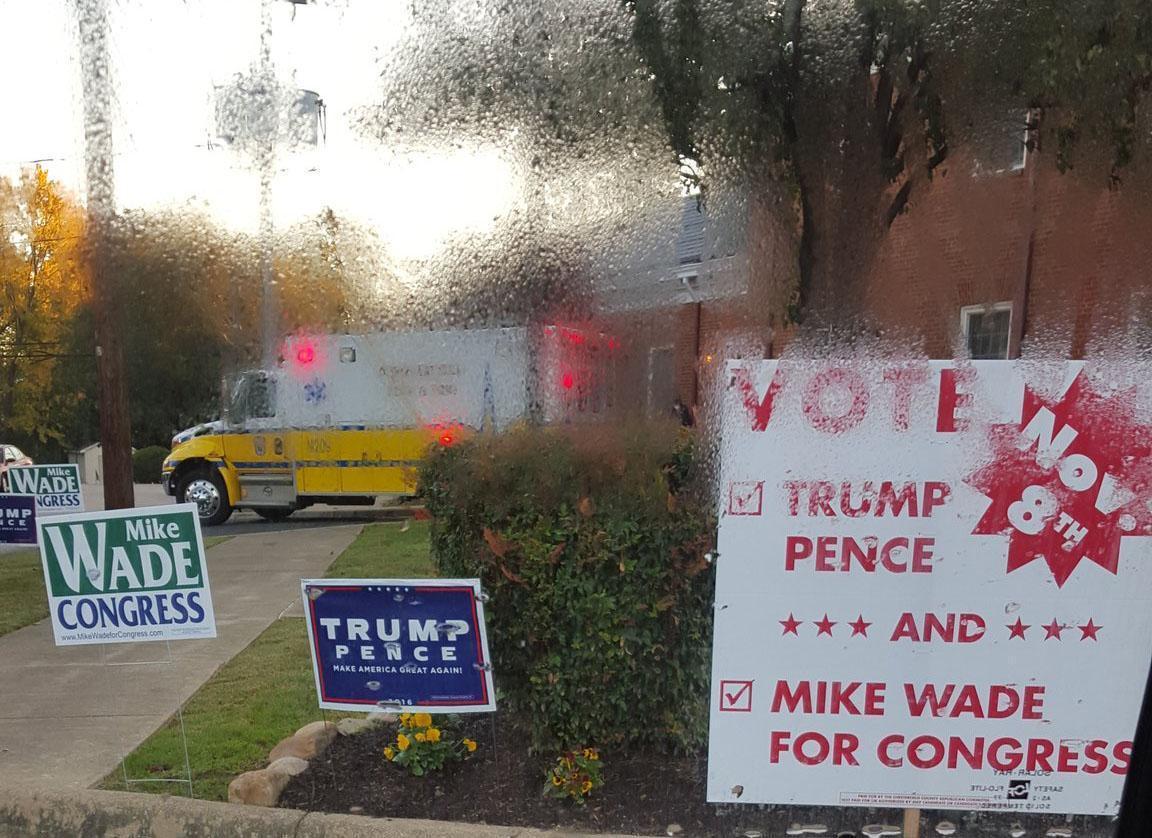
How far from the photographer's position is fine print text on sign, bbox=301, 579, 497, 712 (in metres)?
3.56

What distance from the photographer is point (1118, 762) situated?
312cm

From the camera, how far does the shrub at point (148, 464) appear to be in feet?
75.8

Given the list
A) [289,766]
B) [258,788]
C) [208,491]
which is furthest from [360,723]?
[208,491]

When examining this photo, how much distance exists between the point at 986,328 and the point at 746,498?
1.34 m

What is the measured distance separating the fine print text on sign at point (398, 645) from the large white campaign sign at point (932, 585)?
A: 3.17 ft

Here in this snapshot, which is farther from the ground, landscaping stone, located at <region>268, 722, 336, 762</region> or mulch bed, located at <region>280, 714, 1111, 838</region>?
mulch bed, located at <region>280, 714, 1111, 838</region>

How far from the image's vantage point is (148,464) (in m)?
24.5

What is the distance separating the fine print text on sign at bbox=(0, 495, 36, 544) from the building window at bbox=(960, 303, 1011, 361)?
8.51 metres

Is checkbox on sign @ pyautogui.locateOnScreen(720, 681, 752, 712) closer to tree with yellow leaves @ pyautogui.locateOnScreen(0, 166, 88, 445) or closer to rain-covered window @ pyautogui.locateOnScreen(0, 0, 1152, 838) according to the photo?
rain-covered window @ pyautogui.locateOnScreen(0, 0, 1152, 838)

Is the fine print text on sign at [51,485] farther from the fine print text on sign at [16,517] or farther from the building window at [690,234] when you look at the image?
the building window at [690,234]

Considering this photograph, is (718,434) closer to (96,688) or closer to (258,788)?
(258,788)

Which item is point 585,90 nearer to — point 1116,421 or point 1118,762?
point 1116,421

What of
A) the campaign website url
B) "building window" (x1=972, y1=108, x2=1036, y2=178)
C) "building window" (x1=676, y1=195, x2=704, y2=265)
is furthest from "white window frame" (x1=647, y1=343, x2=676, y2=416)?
the campaign website url

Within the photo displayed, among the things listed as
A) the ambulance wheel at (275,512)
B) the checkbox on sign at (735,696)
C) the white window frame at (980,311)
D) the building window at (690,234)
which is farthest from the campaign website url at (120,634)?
the ambulance wheel at (275,512)
